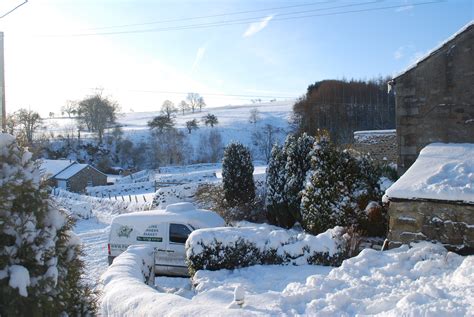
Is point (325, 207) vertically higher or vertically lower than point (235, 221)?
higher

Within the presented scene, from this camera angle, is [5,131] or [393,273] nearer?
[5,131]

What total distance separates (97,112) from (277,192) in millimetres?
62653

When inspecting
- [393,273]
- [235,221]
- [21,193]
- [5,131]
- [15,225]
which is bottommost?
[235,221]

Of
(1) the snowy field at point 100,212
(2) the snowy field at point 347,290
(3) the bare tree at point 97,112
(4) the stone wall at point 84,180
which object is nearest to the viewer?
(2) the snowy field at point 347,290

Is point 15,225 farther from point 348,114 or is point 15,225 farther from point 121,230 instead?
point 348,114

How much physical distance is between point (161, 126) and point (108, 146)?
31.0ft

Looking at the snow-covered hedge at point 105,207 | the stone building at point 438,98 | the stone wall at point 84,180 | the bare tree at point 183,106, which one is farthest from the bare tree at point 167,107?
the stone building at point 438,98

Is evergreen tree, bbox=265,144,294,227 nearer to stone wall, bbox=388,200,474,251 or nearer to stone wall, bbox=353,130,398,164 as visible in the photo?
stone wall, bbox=388,200,474,251

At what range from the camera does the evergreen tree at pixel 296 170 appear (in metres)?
15.1

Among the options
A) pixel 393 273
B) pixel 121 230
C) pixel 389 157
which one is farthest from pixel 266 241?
pixel 389 157

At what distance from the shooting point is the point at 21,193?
3.33 m

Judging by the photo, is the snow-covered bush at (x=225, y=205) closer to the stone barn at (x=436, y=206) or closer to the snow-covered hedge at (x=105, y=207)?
the snow-covered hedge at (x=105, y=207)

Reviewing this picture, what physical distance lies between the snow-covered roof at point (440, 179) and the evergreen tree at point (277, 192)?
6.71 m

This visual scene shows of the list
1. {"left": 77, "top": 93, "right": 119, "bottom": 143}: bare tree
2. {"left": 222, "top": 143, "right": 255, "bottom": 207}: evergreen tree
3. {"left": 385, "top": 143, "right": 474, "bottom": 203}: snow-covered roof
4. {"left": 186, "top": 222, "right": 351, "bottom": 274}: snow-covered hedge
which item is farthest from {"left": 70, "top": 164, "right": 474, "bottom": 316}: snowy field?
{"left": 77, "top": 93, "right": 119, "bottom": 143}: bare tree
